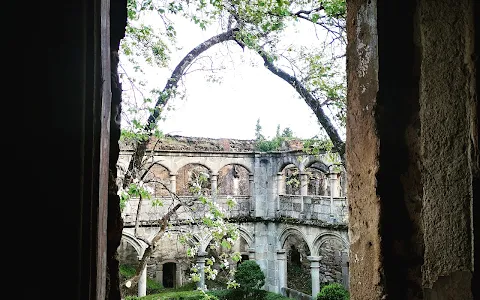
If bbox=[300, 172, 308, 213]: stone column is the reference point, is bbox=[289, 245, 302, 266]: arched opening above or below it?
below

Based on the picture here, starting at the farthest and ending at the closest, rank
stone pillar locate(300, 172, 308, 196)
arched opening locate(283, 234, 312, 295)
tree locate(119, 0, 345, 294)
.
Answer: arched opening locate(283, 234, 312, 295), stone pillar locate(300, 172, 308, 196), tree locate(119, 0, 345, 294)

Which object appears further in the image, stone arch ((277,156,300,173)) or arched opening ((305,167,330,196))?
arched opening ((305,167,330,196))

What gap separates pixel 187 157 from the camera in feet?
50.3

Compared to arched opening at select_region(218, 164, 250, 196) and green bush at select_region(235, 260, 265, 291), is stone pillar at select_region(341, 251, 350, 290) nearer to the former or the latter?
green bush at select_region(235, 260, 265, 291)

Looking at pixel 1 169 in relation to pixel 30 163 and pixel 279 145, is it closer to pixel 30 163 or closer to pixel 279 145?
pixel 30 163

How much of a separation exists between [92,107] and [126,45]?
18.1 ft

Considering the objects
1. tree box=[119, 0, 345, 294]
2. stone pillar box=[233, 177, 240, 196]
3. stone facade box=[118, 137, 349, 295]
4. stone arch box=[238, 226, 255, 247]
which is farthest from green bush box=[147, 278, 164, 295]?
tree box=[119, 0, 345, 294]

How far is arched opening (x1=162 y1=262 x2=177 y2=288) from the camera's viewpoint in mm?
17344

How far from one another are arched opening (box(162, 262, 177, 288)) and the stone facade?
0.13 ft

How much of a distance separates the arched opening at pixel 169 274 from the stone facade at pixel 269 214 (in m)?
0.04

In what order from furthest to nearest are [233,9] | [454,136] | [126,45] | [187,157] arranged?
[187,157] < [233,9] < [126,45] < [454,136]

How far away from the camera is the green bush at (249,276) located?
1356cm

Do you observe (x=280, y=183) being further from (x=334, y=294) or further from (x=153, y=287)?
(x=153, y=287)

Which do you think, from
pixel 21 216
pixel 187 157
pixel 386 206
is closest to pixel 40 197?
pixel 21 216
